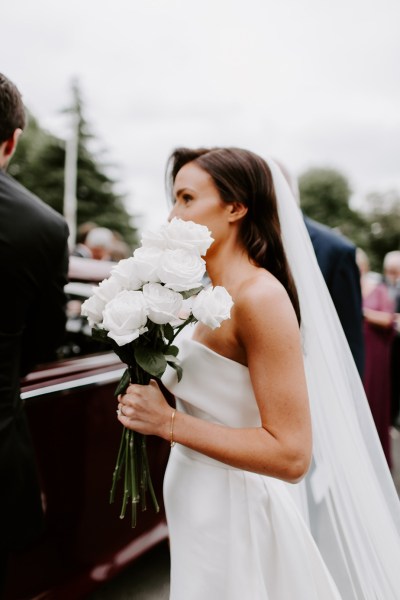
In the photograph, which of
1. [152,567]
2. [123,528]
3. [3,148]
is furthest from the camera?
[152,567]

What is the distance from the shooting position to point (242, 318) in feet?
4.48

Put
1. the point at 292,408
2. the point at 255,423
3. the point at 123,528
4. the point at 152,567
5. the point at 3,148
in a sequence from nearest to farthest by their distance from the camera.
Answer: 1. the point at 292,408
2. the point at 255,423
3. the point at 3,148
4. the point at 123,528
5. the point at 152,567

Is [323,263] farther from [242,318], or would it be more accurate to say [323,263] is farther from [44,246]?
[44,246]

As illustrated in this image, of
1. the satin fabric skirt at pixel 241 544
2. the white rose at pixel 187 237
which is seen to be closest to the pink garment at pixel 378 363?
the satin fabric skirt at pixel 241 544

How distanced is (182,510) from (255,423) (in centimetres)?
35

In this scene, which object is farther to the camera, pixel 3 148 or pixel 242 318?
pixel 3 148

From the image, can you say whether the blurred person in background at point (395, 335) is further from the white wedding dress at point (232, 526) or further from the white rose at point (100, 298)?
the white rose at point (100, 298)

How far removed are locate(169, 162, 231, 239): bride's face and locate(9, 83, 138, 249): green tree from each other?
28932 mm

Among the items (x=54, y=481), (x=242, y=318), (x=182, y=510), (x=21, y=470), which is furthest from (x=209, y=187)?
(x=54, y=481)

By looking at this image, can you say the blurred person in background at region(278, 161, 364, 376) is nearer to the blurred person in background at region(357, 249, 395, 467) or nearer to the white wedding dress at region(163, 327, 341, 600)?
the white wedding dress at region(163, 327, 341, 600)

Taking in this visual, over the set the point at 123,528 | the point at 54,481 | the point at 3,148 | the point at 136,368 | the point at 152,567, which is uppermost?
the point at 3,148

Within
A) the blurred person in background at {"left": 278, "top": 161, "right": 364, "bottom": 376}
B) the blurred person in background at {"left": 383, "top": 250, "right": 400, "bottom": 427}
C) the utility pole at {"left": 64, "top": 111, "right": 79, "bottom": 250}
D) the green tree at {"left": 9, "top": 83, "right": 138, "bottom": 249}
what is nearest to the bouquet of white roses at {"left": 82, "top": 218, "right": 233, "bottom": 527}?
the blurred person in background at {"left": 278, "top": 161, "right": 364, "bottom": 376}

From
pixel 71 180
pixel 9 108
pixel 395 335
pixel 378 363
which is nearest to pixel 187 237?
pixel 9 108

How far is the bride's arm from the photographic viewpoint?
131 centimetres
